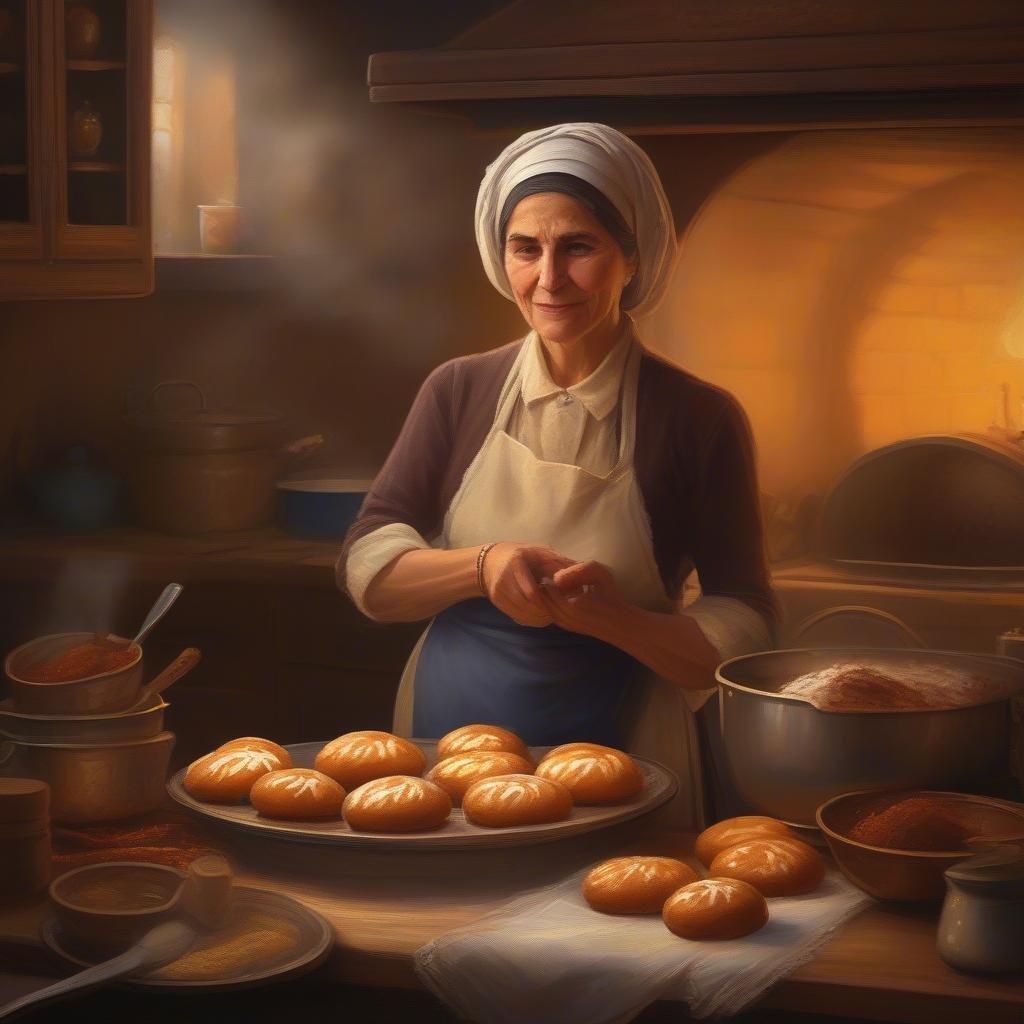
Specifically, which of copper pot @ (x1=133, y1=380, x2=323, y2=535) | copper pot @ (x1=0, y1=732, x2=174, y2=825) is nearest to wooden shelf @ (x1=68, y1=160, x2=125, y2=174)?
copper pot @ (x1=133, y1=380, x2=323, y2=535)

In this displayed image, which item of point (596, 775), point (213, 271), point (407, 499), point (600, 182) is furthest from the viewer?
point (213, 271)

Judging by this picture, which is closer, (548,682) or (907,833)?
(907,833)

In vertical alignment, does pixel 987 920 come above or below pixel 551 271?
below

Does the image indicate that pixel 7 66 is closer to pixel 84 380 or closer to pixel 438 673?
pixel 84 380

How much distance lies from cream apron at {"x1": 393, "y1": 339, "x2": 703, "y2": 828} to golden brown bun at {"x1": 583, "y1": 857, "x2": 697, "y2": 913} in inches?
20.6

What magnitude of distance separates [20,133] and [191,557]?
669mm

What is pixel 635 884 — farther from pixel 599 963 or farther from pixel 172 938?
pixel 172 938

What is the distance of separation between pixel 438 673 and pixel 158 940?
0.69 m

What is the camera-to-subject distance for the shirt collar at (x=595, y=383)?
5.47 ft

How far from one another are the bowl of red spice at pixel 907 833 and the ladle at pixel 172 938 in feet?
1.57

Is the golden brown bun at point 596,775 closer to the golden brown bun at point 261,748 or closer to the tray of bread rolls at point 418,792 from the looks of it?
the tray of bread rolls at point 418,792

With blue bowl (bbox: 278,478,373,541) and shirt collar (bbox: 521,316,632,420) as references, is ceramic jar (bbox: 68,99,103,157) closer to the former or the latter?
blue bowl (bbox: 278,478,373,541)

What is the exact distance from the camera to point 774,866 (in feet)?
3.78

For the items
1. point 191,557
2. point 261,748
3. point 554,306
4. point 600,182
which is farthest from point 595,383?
point 191,557
